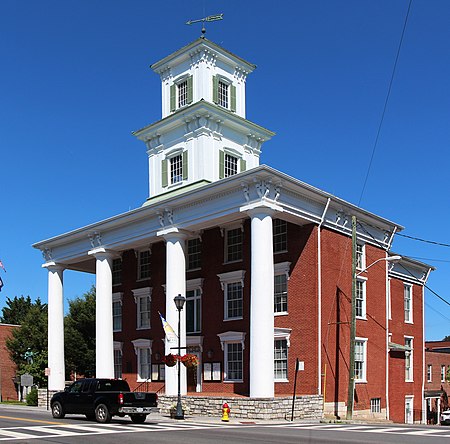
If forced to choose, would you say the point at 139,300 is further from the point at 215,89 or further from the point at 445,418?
the point at 445,418

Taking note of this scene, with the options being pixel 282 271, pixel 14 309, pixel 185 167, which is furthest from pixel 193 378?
pixel 14 309

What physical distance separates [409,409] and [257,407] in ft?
56.0

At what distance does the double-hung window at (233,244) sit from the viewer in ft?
126

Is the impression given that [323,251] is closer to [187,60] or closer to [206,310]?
[206,310]

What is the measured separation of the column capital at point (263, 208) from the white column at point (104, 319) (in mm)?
13185

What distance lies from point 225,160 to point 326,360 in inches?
539

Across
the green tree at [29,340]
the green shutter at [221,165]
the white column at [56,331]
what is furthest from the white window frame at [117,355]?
the green tree at [29,340]

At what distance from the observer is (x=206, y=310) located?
3962 cm

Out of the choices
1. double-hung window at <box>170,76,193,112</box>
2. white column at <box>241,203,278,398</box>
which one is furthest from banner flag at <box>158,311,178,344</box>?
double-hung window at <box>170,76,193,112</box>

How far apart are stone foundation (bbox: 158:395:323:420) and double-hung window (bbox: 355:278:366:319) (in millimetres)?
6630

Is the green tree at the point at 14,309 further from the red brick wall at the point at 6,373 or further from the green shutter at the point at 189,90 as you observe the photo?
the green shutter at the point at 189,90

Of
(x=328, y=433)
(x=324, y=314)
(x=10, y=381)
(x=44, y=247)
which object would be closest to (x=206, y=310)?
(x=324, y=314)

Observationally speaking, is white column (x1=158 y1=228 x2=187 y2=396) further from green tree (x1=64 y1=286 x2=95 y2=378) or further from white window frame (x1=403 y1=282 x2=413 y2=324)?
green tree (x1=64 y1=286 x2=95 y2=378)

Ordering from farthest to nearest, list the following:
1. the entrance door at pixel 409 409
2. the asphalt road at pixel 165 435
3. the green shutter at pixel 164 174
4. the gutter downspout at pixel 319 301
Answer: the entrance door at pixel 409 409, the green shutter at pixel 164 174, the gutter downspout at pixel 319 301, the asphalt road at pixel 165 435
